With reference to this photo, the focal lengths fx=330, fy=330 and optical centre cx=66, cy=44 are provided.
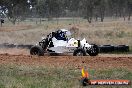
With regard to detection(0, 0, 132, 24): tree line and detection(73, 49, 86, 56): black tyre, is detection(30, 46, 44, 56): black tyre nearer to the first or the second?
detection(73, 49, 86, 56): black tyre

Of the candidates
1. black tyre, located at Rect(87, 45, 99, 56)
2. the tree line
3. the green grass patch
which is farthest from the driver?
the tree line

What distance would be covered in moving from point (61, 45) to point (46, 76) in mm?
8013

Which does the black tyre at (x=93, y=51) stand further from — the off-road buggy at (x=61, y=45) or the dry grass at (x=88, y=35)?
the dry grass at (x=88, y=35)

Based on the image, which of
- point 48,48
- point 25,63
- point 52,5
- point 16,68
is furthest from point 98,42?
point 52,5

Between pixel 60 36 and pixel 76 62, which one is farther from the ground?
pixel 60 36

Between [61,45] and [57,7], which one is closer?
[61,45]

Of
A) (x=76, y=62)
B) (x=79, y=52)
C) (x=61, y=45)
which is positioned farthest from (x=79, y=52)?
(x=76, y=62)

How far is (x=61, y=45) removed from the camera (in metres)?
19.7

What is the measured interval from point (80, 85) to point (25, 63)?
6.07 metres

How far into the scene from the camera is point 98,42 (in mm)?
28062

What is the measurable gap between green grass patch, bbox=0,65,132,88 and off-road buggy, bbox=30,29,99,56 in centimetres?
577

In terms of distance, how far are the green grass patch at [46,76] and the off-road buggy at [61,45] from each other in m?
5.77

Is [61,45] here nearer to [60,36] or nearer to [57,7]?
[60,36]

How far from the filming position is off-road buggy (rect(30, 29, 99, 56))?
19422 millimetres
